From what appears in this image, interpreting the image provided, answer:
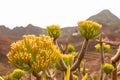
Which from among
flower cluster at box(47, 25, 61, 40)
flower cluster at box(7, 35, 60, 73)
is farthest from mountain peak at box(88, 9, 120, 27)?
flower cluster at box(7, 35, 60, 73)

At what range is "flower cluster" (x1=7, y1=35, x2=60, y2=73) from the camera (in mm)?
2562

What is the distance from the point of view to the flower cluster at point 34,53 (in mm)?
2562

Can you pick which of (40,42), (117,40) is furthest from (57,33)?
(117,40)

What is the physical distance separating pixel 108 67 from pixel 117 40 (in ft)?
Answer: 167

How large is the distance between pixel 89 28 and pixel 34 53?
77.8 inches

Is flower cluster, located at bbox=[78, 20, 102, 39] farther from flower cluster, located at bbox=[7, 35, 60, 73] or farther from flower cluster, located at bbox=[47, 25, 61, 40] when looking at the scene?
flower cluster, located at bbox=[7, 35, 60, 73]

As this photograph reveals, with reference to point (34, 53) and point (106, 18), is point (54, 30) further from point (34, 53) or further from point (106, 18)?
point (106, 18)

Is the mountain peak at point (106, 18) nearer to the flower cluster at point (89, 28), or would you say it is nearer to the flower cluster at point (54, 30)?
the flower cluster at point (54, 30)

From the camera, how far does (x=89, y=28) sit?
14.6ft

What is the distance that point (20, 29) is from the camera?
7406 centimetres

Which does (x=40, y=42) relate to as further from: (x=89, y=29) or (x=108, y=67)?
(x=108, y=67)

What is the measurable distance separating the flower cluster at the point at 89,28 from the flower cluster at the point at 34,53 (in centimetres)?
181

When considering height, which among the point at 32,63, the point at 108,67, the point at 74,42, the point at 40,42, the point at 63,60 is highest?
the point at 40,42

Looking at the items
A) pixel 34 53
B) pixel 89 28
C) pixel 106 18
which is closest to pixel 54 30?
pixel 89 28
